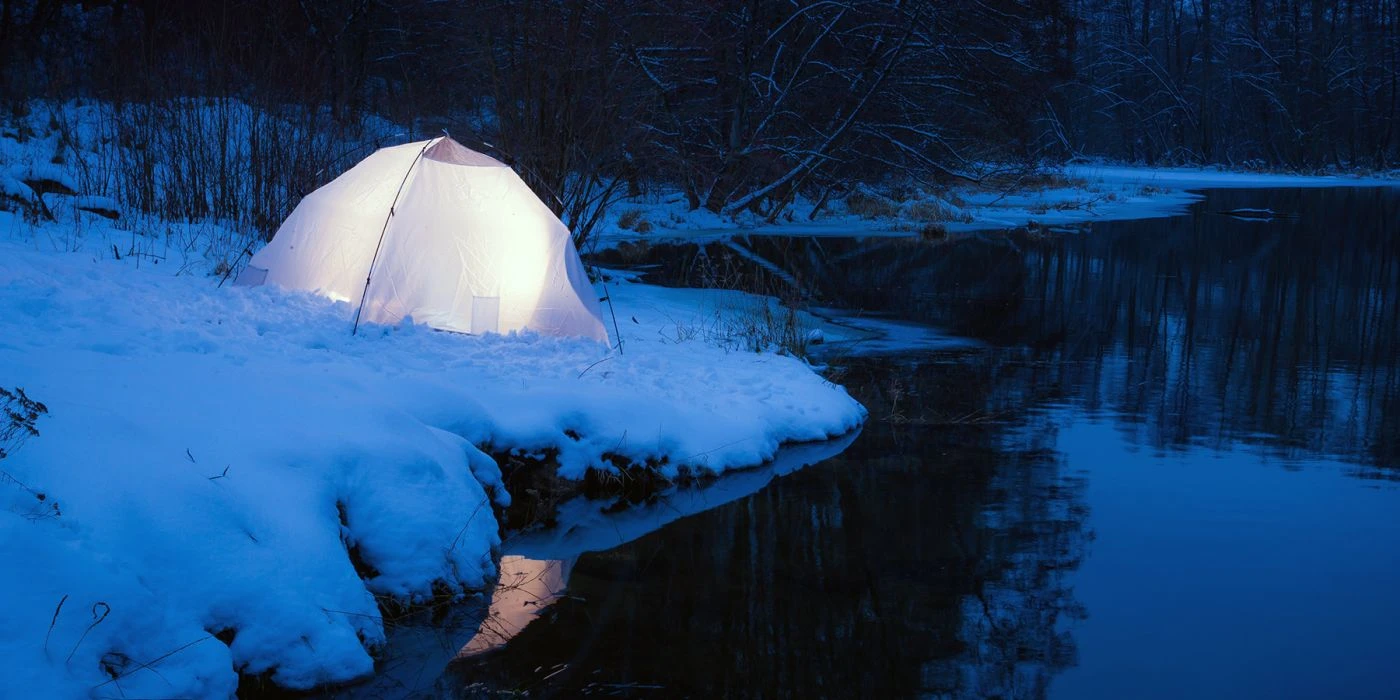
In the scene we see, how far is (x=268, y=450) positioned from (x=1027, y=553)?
3.96 meters

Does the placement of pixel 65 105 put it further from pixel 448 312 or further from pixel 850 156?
pixel 850 156

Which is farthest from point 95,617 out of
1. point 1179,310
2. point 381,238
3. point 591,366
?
point 1179,310

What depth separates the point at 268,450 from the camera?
5410 millimetres

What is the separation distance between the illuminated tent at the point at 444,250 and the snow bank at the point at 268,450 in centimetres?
A: 40

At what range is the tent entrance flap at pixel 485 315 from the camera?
9414mm

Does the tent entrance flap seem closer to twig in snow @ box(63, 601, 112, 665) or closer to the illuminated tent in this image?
the illuminated tent

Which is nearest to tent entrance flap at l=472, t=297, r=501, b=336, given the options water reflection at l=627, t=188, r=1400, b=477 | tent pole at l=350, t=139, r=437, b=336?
tent pole at l=350, t=139, r=437, b=336

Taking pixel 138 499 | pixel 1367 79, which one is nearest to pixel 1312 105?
pixel 1367 79

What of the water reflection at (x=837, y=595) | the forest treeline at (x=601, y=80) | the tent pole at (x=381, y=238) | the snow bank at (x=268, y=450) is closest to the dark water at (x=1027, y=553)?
the water reflection at (x=837, y=595)

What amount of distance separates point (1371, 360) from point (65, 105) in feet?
61.8

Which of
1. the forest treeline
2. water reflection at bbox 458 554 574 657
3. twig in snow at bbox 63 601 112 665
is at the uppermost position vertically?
the forest treeline

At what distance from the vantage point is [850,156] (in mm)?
25062

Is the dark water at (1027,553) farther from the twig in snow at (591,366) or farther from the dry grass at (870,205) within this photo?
the dry grass at (870,205)

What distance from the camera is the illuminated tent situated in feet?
31.3
